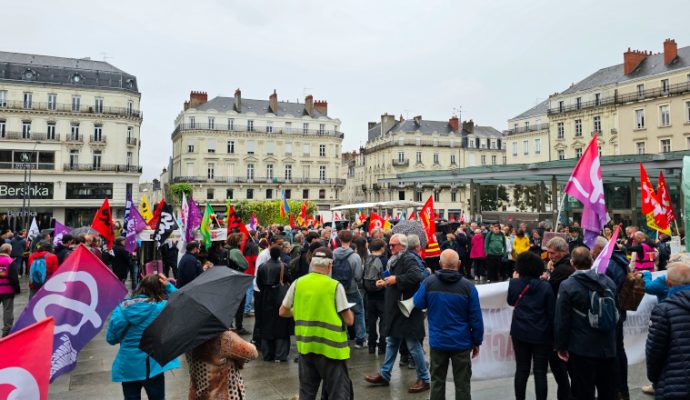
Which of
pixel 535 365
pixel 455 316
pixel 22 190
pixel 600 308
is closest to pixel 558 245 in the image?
pixel 600 308

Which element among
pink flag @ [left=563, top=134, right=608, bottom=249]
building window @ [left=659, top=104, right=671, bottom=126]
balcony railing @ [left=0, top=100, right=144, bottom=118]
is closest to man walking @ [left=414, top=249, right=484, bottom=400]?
pink flag @ [left=563, top=134, right=608, bottom=249]

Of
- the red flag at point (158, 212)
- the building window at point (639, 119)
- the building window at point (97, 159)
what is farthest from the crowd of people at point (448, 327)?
the building window at point (97, 159)

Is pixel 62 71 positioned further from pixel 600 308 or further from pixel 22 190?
pixel 600 308

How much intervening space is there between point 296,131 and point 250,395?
59.2m

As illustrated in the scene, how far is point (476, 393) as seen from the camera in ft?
19.1

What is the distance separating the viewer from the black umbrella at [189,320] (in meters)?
3.53

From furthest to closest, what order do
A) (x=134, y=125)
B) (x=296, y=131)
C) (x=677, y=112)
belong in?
(x=296, y=131)
(x=134, y=125)
(x=677, y=112)

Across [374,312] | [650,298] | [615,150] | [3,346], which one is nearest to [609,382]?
[650,298]

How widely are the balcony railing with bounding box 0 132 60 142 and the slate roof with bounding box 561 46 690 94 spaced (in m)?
52.4

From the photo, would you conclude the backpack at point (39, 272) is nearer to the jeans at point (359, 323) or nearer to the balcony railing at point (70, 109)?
the jeans at point (359, 323)

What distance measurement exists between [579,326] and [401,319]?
6.75 ft

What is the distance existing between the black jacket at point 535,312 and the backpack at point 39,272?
25.5 ft

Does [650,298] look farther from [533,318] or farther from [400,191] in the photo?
[400,191]

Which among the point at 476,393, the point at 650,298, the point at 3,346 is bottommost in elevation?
the point at 476,393
